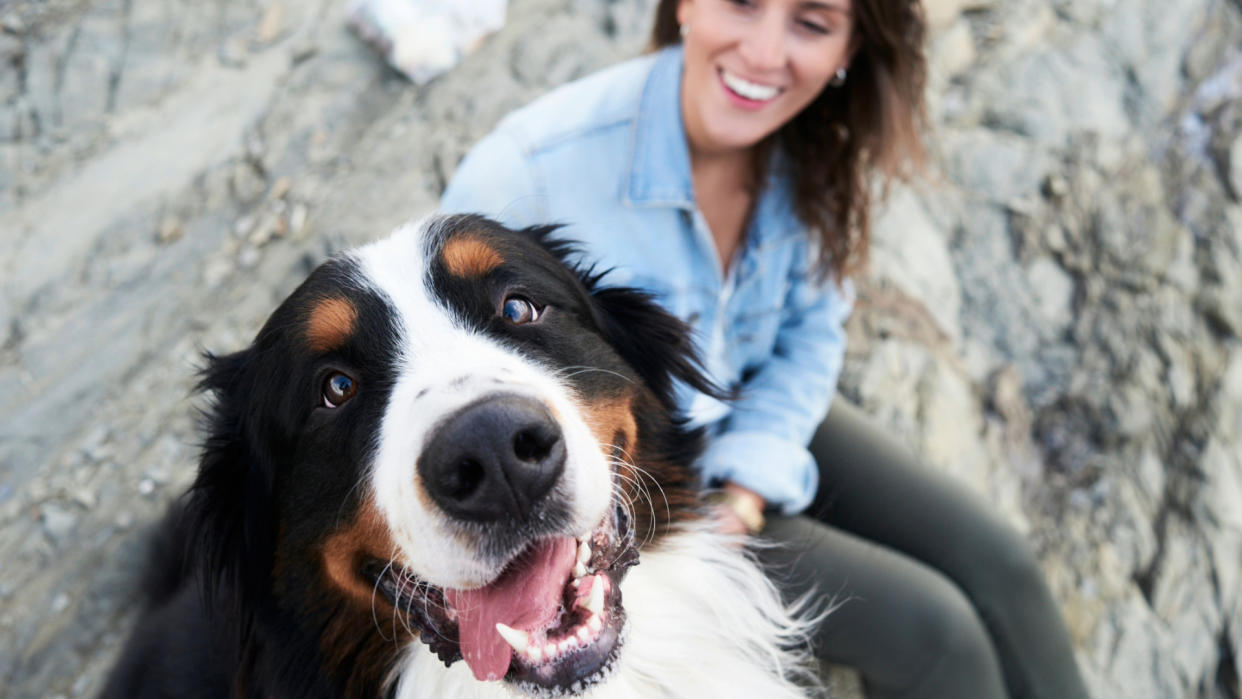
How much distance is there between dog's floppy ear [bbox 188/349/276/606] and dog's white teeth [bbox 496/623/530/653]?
66 centimetres

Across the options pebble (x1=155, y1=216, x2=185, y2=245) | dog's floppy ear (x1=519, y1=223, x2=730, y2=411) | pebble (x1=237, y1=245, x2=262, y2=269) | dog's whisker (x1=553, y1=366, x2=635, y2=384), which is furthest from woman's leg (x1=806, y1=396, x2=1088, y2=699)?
pebble (x1=155, y1=216, x2=185, y2=245)

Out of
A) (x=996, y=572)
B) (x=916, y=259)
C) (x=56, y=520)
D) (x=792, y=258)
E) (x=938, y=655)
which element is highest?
(x=792, y=258)

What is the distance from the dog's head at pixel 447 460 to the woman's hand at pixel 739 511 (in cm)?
18

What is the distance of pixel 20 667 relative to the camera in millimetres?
2814

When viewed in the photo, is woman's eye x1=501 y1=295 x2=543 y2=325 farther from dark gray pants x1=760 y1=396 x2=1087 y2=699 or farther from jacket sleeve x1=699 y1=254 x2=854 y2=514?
dark gray pants x1=760 y1=396 x2=1087 y2=699

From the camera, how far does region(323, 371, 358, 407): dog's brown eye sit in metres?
1.72

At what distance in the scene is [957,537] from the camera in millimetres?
2615

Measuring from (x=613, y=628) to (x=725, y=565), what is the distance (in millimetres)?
511

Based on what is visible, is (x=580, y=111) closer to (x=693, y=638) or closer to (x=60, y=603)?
(x=693, y=638)

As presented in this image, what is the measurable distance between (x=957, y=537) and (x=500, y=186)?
1706 mm

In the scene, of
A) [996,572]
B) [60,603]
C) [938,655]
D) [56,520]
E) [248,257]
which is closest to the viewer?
[938,655]

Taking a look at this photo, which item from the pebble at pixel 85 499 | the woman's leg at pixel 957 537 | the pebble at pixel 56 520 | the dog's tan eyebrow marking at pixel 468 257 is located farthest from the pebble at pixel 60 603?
the woman's leg at pixel 957 537

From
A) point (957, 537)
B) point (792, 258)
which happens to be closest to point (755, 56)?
point (792, 258)

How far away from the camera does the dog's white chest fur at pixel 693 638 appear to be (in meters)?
1.81
